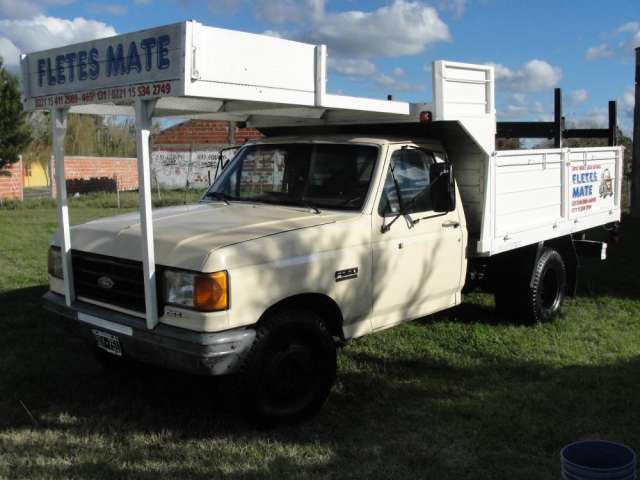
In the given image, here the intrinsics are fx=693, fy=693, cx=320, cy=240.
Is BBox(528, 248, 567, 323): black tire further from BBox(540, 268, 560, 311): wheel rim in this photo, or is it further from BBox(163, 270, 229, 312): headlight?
BBox(163, 270, 229, 312): headlight

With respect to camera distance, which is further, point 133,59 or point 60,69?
point 60,69

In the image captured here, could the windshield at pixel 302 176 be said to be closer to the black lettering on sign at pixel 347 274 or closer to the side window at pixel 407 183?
the side window at pixel 407 183

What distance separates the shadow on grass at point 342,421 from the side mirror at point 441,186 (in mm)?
1387

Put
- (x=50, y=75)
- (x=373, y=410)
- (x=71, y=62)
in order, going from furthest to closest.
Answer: (x=373, y=410) < (x=50, y=75) < (x=71, y=62)

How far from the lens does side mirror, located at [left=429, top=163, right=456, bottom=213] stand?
5.14 metres

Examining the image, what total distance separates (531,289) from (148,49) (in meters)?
4.43

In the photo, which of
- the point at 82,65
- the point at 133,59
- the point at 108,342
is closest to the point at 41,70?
the point at 82,65

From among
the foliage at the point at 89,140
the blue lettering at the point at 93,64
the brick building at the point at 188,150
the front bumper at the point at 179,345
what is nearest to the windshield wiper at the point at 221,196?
the front bumper at the point at 179,345

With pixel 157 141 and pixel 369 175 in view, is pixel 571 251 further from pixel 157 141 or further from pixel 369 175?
pixel 157 141

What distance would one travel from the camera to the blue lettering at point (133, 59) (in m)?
3.88

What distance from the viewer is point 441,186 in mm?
5223

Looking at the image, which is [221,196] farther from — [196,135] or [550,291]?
[196,135]

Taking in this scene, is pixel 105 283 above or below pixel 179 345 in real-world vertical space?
above

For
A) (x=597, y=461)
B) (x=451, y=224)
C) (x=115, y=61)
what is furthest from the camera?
(x=451, y=224)
